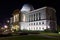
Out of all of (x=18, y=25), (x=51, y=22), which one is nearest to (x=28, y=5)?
(x=18, y=25)

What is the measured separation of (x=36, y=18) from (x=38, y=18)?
3.49 m

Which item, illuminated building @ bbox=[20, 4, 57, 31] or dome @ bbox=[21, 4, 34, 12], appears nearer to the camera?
illuminated building @ bbox=[20, 4, 57, 31]

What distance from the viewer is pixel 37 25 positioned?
100 metres

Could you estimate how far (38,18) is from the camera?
104 m

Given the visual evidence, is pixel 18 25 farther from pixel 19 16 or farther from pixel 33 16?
pixel 33 16

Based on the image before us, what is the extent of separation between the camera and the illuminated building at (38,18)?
94500mm

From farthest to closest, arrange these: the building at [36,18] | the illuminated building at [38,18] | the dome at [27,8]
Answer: the dome at [27,8] < the building at [36,18] < the illuminated building at [38,18]

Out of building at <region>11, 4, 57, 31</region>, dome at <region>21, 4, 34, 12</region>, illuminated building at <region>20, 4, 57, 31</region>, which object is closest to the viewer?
illuminated building at <region>20, 4, 57, 31</region>

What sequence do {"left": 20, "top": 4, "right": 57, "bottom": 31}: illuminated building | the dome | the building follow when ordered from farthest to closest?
the dome
the building
{"left": 20, "top": 4, "right": 57, "bottom": 31}: illuminated building

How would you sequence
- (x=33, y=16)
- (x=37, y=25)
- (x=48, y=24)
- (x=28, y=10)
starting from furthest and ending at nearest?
1. (x=28, y=10)
2. (x=33, y=16)
3. (x=37, y=25)
4. (x=48, y=24)

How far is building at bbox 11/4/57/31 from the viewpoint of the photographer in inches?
3728

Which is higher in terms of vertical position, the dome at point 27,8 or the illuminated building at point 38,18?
the dome at point 27,8

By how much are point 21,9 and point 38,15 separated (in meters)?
24.4

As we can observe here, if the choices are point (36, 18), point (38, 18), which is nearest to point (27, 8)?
point (36, 18)
